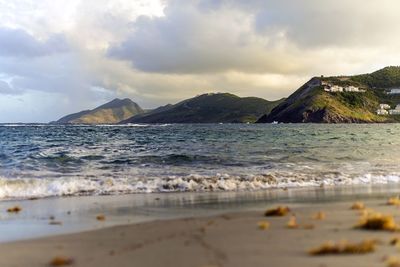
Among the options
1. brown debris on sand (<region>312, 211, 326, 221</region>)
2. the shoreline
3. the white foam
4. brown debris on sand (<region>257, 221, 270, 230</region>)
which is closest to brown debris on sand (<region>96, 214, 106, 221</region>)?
the shoreline

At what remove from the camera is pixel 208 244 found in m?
10.8

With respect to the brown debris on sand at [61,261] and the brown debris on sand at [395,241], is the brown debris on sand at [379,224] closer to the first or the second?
the brown debris on sand at [395,241]

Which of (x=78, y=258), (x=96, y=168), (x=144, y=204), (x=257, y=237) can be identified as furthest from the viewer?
(x=96, y=168)

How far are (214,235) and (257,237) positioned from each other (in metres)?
1.09

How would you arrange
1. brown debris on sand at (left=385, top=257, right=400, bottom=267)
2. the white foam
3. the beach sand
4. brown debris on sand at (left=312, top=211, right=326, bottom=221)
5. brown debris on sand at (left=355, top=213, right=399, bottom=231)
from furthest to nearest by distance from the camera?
1. the white foam
2. brown debris on sand at (left=312, top=211, right=326, bottom=221)
3. brown debris on sand at (left=355, top=213, right=399, bottom=231)
4. the beach sand
5. brown debris on sand at (left=385, top=257, right=400, bottom=267)

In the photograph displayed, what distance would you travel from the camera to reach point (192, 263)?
30.0ft

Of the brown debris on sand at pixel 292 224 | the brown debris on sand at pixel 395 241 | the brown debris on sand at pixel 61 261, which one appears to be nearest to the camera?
the brown debris on sand at pixel 61 261

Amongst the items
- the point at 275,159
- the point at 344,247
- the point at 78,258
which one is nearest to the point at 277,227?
the point at 344,247

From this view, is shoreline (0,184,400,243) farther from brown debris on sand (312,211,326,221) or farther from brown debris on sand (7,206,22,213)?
brown debris on sand (312,211,326,221)

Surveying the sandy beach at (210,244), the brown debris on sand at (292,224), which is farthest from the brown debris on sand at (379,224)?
the brown debris on sand at (292,224)

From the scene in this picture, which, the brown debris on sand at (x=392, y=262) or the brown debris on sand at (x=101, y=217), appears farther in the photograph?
the brown debris on sand at (x=101, y=217)

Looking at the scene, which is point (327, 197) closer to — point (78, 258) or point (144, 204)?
point (144, 204)

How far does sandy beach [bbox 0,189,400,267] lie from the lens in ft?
30.4

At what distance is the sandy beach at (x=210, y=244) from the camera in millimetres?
9273
